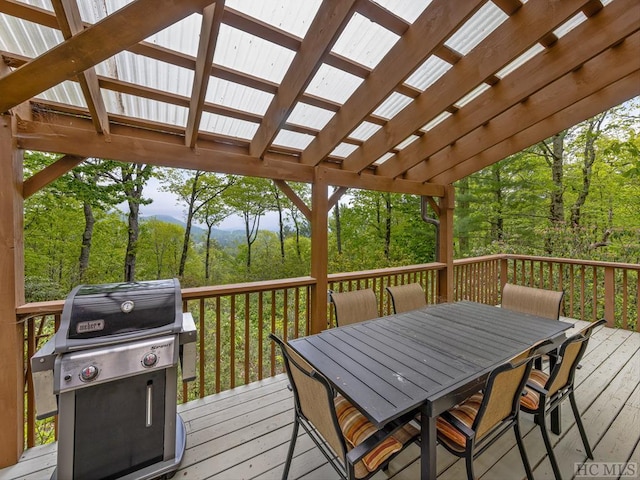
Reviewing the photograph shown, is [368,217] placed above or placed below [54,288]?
above

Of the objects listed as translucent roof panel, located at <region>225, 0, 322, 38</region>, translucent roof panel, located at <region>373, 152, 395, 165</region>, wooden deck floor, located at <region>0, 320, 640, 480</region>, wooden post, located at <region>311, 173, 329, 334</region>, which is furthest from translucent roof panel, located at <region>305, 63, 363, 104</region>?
wooden deck floor, located at <region>0, 320, 640, 480</region>

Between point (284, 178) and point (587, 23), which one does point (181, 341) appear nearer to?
point (284, 178)

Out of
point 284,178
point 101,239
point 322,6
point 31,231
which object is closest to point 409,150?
point 284,178

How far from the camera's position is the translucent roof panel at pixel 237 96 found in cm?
226

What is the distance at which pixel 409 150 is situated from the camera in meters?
3.40

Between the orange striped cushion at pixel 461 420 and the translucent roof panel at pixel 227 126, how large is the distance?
277 centimetres

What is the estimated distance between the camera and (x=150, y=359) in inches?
64.3

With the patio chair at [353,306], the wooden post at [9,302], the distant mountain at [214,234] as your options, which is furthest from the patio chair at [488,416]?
the distant mountain at [214,234]

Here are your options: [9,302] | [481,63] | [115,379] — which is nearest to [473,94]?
[481,63]

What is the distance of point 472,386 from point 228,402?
2.04 m

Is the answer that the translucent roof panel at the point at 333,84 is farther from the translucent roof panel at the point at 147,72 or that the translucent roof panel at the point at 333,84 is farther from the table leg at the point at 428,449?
the table leg at the point at 428,449

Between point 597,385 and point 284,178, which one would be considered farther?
point 284,178

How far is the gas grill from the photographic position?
1.46m

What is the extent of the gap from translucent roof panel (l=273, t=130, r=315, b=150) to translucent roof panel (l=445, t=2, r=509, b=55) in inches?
59.0
